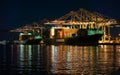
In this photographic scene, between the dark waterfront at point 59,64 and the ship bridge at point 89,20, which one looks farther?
the ship bridge at point 89,20

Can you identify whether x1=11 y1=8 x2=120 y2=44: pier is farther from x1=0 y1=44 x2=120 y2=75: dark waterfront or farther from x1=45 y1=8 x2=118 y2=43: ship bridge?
x1=0 y1=44 x2=120 y2=75: dark waterfront

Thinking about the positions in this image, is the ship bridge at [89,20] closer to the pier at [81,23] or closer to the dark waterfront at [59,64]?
the pier at [81,23]

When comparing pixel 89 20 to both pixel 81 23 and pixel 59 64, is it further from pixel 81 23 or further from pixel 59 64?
pixel 59 64

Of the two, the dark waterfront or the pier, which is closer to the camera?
the dark waterfront

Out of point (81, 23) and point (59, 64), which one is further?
point (81, 23)

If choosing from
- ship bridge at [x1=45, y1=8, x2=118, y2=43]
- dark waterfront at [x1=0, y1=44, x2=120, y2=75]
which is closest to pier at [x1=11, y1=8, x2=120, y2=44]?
ship bridge at [x1=45, y1=8, x2=118, y2=43]

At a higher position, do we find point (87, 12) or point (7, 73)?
point (87, 12)

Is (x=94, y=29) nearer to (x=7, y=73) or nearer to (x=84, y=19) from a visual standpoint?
(x=84, y=19)

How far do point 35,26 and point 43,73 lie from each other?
17037 centimetres

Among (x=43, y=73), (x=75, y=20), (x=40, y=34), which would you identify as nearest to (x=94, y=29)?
(x=75, y=20)

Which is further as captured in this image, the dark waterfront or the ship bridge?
the ship bridge

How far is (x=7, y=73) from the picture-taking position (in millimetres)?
23062

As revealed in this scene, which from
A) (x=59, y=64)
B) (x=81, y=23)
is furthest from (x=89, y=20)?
(x=59, y=64)

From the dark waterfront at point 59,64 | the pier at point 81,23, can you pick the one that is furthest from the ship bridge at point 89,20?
the dark waterfront at point 59,64
